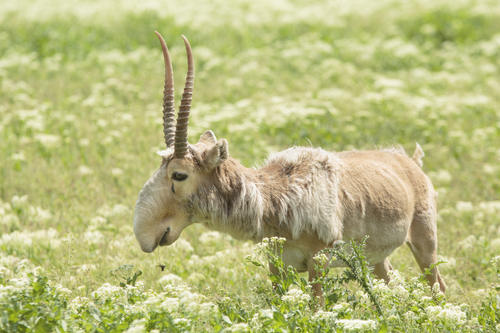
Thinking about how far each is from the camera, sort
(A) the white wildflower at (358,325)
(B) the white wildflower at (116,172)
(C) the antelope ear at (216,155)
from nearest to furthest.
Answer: (A) the white wildflower at (358,325), (C) the antelope ear at (216,155), (B) the white wildflower at (116,172)

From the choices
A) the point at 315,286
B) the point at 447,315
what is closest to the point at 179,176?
the point at 315,286

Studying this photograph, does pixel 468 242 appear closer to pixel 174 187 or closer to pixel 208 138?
pixel 208 138

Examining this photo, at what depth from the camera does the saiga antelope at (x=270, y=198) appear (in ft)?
15.5

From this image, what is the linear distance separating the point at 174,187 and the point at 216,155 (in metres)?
0.48

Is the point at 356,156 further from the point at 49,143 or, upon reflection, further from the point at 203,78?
the point at 203,78

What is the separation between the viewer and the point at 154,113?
11.3 meters

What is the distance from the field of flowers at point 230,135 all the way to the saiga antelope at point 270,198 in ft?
1.12

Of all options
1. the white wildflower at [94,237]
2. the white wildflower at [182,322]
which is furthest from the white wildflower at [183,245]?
the white wildflower at [182,322]

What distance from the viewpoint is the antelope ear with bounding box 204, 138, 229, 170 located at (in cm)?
463

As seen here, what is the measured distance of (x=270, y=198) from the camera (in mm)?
4969

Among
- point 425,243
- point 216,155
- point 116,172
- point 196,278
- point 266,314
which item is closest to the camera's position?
point 266,314

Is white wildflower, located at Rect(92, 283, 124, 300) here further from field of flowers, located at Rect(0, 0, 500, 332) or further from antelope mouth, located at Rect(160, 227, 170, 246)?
antelope mouth, located at Rect(160, 227, 170, 246)

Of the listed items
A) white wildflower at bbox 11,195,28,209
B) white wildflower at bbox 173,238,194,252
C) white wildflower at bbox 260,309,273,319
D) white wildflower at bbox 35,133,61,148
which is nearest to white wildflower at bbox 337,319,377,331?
white wildflower at bbox 260,309,273,319

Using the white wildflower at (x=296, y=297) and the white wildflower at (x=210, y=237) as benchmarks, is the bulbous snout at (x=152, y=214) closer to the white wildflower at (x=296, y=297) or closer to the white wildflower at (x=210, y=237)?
the white wildflower at (x=296, y=297)
